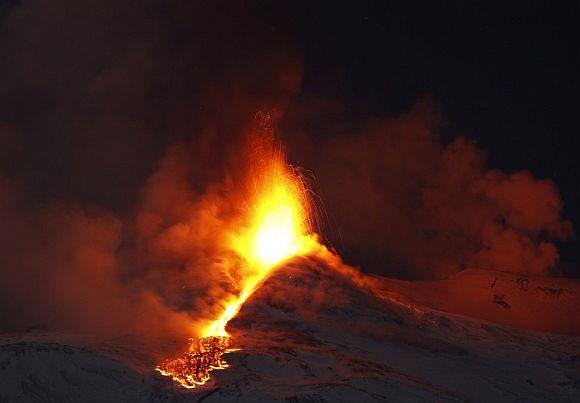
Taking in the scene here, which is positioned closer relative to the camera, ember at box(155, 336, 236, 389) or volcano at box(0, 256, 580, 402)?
volcano at box(0, 256, 580, 402)

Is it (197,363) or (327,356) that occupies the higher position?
(327,356)

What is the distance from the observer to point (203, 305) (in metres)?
53.7

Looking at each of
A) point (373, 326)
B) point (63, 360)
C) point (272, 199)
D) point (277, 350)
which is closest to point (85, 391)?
point (63, 360)

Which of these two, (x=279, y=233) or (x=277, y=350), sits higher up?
(x=279, y=233)

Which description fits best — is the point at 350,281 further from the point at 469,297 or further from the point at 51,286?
the point at 51,286

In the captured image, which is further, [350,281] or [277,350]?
[350,281]

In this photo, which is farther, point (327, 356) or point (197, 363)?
point (327, 356)

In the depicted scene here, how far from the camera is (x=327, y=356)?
1711 inches

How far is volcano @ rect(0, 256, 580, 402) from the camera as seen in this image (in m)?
35.4

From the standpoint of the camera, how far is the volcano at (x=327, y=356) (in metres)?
35.4

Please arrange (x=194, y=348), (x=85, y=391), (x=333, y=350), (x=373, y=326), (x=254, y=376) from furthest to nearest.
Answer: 1. (x=373, y=326)
2. (x=333, y=350)
3. (x=194, y=348)
4. (x=254, y=376)
5. (x=85, y=391)

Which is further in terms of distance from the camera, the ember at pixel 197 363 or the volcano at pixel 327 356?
the ember at pixel 197 363

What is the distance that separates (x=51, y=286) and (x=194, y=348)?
23234 millimetres

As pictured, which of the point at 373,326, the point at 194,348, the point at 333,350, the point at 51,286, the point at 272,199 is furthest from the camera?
the point at 272,199
